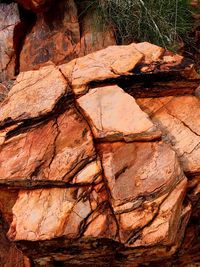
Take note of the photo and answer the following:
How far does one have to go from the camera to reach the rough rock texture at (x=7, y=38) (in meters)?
3.84

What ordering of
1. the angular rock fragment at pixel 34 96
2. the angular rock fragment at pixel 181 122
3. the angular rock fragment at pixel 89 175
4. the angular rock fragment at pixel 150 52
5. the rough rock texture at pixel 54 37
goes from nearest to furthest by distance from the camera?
1. the angular rock fragment at pixel 89 175
2. the angular rock fragment at pixel 181 122
3. the angular rock fragment at pixel 34 96
4. the angular rock fragment at pixel 150 52
5. the rough rock texture at pixel 54 37

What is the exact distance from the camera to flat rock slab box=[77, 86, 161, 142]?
2.49 metres

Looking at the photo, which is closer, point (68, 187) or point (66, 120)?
point (68, 187)

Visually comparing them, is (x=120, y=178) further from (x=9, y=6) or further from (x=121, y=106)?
(x=9, y=6)

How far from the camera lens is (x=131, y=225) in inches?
90.0

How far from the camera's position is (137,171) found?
7.91 ft

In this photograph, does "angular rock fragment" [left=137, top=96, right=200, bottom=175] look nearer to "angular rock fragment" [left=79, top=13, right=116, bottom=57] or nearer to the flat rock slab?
the flat rock slab

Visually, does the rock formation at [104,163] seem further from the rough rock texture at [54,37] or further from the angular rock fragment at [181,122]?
the rough rock texture at [54,37]

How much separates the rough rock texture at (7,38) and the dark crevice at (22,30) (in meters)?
0.03

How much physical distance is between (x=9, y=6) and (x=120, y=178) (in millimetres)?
2179

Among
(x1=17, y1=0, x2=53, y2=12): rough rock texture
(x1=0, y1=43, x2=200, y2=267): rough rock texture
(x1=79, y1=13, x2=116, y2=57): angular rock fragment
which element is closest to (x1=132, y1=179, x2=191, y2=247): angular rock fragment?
(x1=0, y1=43, x2=200, y2=267): rough rock texture

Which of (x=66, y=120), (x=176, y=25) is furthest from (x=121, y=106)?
(x=176, y=25)

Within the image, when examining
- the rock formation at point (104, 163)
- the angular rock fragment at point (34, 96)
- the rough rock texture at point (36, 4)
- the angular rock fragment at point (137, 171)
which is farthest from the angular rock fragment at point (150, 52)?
the rough rock texture at point (36, 4)

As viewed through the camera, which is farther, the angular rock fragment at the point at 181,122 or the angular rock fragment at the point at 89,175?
the angular rock fragment at the point at 181,122
